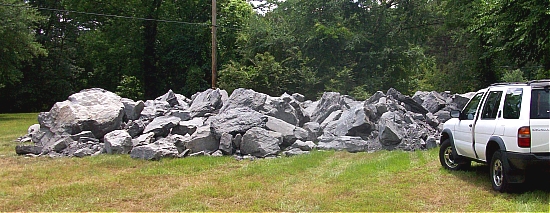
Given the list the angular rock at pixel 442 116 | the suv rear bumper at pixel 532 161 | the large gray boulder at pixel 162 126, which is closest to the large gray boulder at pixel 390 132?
the angular rock at pixel 442 116

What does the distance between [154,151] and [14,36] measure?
22.6 meters

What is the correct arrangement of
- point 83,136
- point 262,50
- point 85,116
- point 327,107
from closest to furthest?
point 83,136 → point 85,116 → point 327,107 → point 262,50

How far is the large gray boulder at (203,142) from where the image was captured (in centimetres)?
1195

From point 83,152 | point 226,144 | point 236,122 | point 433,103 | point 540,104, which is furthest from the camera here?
point 433,103

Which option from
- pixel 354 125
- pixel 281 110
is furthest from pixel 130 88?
pixel 354 125

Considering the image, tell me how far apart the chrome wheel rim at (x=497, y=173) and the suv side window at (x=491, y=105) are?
71cm

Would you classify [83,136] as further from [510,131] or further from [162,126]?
[510,131]

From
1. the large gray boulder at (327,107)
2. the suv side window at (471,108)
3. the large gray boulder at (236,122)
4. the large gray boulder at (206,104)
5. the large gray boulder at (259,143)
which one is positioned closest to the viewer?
the suv side window at (471,108)

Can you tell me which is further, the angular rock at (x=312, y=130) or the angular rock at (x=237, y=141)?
the angular rock at (x=312, y=130)

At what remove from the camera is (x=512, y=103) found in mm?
7012

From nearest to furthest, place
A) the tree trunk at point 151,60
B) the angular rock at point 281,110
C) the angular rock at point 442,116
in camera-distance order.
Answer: the angular rock at point 281,110, the angular rock at point 442,116, the tree trunk at point 151,60

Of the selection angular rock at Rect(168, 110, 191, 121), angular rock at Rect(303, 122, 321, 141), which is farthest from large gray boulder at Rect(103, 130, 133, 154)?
angular rock at Rect(303, 122, 321, 141)

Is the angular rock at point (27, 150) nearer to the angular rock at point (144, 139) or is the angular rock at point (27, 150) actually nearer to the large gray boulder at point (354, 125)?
the angular rock at point (144, 139)

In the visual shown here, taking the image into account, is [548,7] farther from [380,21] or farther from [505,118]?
[380,21]
